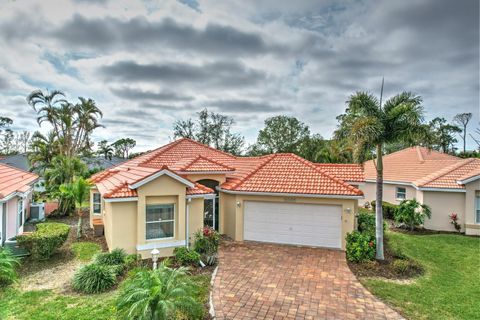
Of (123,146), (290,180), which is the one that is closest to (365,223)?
(290,180)

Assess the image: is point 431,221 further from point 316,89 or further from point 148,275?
point 148,275

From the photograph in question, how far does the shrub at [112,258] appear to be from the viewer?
11.5 meters

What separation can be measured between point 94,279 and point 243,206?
855 cm

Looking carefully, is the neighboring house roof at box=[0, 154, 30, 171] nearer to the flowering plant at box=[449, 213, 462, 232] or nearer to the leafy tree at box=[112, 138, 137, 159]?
the leafy tree at box=[112, 138, 137, 159]

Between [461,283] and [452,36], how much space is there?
457 inches

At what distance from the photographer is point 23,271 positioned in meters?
11.4

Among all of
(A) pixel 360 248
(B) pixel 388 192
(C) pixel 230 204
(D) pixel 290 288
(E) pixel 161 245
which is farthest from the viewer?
(B) pixel 388 192

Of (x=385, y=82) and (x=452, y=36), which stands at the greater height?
(x=452, y=36)

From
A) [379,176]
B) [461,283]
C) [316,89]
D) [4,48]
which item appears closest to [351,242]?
[379,176]

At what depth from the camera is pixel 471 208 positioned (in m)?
19.0

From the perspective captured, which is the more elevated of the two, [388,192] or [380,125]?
[380,125]

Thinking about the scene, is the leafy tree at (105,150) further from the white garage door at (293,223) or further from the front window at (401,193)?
the front window at (401,193)

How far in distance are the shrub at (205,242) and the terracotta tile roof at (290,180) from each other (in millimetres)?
3237

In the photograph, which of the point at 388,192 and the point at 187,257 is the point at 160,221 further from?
the point at 388,192
